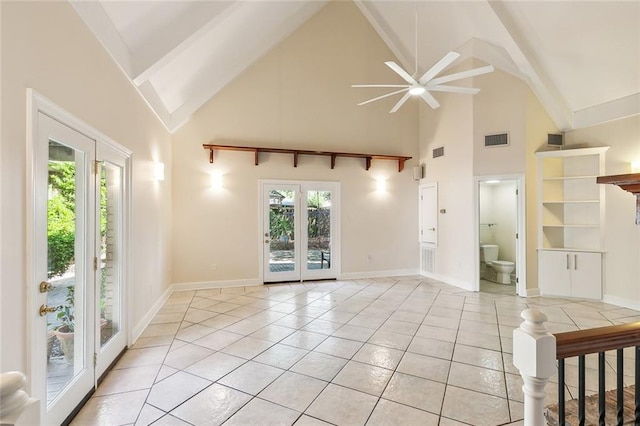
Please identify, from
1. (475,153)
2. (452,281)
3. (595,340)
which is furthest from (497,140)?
(595,340)

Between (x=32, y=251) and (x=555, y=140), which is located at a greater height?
(x=555, y=140)

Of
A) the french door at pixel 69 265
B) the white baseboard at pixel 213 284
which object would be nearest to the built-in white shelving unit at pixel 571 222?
the white baseboard at pixel 213 284

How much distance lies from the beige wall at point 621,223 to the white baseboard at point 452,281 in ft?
6.42

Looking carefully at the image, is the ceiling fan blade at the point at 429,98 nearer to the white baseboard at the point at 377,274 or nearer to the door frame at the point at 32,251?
the white baseboard at the point at 377,274

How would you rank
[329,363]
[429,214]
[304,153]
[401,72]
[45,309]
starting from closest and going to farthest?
[45,309] < [329,363] < [401,72] < [304,153] < [429,214]

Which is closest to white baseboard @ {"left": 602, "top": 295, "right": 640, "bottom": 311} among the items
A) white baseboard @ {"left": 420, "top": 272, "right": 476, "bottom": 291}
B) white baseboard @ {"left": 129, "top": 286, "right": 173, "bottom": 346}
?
white baseboard @ {"left": 420, "top": 272, "right": 476, "bottom": 291}

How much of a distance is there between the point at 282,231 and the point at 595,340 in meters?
5.24

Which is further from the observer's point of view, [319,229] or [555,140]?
[319,229]

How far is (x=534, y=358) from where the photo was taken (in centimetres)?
114

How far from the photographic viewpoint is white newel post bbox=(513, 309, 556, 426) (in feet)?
3.74

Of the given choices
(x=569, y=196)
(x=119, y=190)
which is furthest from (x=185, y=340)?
(x=569, y=196)

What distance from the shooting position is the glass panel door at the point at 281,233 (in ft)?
19.7

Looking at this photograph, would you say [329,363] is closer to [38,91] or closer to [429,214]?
[38,91]

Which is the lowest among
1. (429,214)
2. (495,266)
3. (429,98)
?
(495,266)
